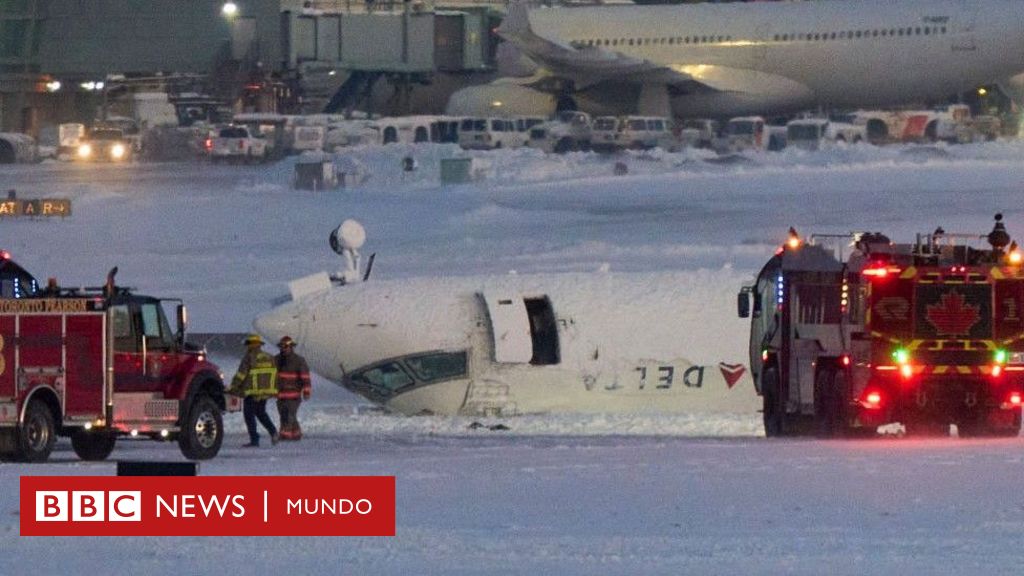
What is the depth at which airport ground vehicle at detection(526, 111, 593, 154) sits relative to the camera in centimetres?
6203

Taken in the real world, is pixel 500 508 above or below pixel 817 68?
below

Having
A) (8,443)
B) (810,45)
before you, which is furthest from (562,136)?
(8,443)

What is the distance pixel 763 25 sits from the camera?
6450 centimetres

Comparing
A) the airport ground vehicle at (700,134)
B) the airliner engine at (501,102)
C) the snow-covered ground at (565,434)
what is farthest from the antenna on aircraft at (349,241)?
the airliner engine at (501,102)

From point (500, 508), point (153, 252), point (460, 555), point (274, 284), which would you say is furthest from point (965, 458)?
point (153, 252)

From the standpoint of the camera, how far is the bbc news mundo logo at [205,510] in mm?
12266

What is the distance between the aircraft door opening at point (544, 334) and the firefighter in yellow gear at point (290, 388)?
11.5 feet

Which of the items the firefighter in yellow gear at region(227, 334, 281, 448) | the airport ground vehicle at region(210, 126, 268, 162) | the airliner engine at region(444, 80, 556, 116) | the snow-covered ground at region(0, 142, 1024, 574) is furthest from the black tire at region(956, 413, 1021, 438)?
the airport ground vehicle at region(210, 126, 268, 162)

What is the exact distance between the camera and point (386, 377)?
78.6 ft

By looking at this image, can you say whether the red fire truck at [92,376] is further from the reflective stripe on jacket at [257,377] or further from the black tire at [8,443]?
the reflective stripe on jacket at [257,377]

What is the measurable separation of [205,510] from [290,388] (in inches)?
344

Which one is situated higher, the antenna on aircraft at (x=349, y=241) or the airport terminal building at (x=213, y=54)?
the airport terminal building at (x=213, y=54)

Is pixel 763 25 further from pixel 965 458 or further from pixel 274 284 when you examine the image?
pixel 965 458

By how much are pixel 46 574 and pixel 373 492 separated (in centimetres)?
266
